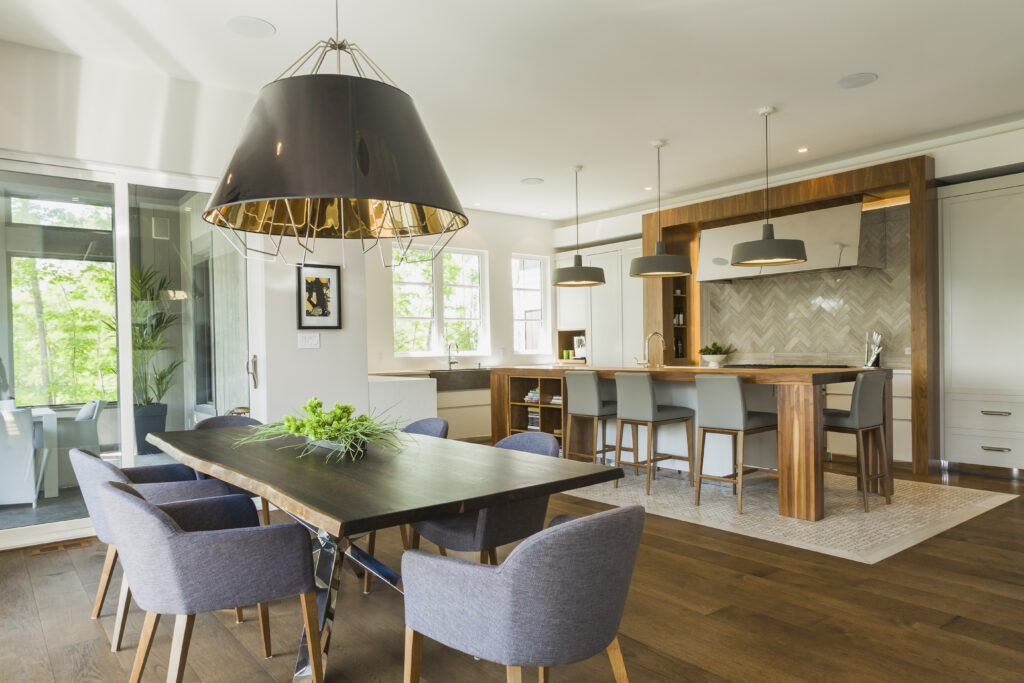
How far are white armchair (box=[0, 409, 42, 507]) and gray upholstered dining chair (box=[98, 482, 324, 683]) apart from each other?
254cm

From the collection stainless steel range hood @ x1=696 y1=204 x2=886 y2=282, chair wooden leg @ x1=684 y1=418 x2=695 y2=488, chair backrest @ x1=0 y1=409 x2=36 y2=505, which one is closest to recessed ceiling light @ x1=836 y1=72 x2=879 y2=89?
stainless steel range hood @ x1=696 y1=204 x2=886 y2=282

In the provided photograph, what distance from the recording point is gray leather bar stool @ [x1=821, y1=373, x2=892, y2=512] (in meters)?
4.15

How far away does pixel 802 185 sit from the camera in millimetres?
6023

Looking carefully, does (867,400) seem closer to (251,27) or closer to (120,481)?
(120,481)

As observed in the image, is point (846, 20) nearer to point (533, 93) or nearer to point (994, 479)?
point (533, 93)

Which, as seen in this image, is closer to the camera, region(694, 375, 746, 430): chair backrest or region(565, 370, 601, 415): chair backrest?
region(694, 375, 746, 430): chair backrest

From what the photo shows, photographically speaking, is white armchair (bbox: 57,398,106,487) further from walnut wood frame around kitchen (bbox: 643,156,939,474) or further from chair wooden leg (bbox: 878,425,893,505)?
walnut wood frame around kitchen (bbox: 643,156,939,474)

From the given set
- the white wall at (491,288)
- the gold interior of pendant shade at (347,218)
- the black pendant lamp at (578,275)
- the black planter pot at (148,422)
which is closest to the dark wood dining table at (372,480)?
the gold interior of pendant shade at (347,218)

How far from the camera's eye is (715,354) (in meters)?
7.36

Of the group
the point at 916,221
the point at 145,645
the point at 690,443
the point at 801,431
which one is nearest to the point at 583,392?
the point at 690,443

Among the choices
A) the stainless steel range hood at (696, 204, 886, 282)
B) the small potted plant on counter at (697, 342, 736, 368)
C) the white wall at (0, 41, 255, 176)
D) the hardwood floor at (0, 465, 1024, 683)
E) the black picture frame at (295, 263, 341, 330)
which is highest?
the white wall at (0, 41, 255, 176)

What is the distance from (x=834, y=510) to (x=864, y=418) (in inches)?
24.8

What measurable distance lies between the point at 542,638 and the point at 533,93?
3.83 meters

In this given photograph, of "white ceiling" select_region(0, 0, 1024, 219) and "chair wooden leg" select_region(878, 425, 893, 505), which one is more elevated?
"white ceiling" select_region(0, 0, 1024, 219)
